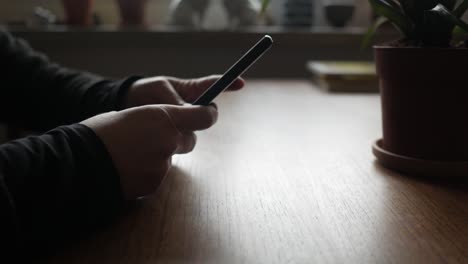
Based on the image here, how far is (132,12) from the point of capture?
61.8 inches

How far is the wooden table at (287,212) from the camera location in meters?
0.33

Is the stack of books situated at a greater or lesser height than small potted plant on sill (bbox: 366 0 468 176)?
lesser

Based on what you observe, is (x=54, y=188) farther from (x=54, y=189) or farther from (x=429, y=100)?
(x=429, y=100)

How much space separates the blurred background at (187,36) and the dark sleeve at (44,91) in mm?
653

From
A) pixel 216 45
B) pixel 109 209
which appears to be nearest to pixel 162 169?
pixel 109 209

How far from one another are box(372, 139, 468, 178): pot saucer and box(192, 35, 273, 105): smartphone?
7.4 inches

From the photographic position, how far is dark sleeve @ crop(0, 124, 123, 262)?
331 millimetres

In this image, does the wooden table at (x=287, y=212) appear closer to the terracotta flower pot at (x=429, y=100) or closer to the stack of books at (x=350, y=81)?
the terracotta flower pot at (x=429, y=100)

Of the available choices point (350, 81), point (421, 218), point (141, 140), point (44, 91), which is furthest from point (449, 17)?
point (350, 81)

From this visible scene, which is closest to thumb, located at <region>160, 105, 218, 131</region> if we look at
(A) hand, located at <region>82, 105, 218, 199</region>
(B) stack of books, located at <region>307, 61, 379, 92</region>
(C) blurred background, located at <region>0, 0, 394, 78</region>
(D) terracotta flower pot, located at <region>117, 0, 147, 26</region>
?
(A) hand, located at <region>82, 105, 218, 199</region>

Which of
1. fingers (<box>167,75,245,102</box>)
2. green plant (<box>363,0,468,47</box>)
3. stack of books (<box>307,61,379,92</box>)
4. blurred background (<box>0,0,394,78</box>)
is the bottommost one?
stack of books (<box>307,61,379,92</box>)

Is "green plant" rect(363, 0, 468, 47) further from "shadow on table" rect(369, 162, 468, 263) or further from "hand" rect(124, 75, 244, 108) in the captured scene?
"hand" rect(124, 75, 244, 108)

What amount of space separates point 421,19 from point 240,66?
0.63 feet

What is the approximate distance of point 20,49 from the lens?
869mm
